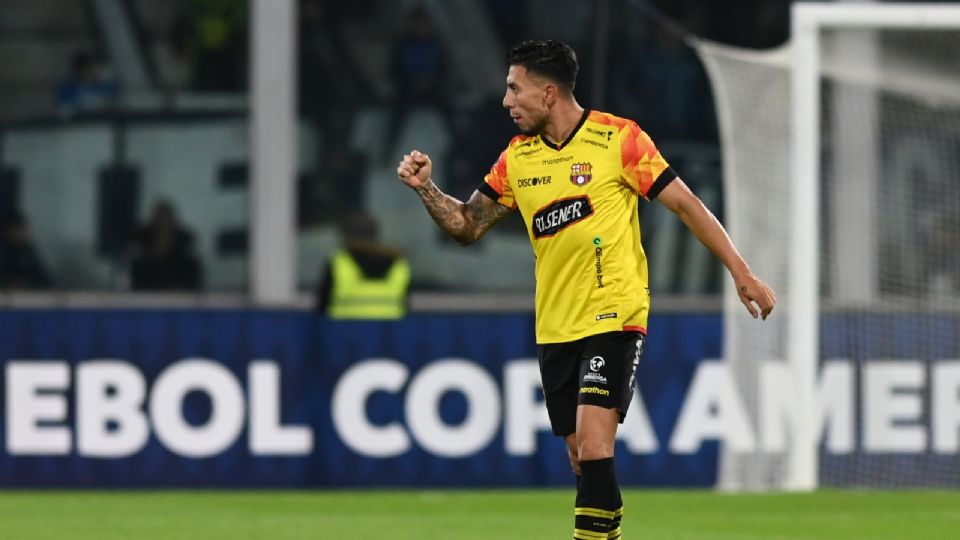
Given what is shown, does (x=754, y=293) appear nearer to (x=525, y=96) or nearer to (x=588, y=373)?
(x=588, y=373)

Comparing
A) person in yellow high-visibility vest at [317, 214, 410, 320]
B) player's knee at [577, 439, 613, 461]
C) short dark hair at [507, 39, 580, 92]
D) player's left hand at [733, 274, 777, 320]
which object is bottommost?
player's knee at [577, 439, 613, 461]

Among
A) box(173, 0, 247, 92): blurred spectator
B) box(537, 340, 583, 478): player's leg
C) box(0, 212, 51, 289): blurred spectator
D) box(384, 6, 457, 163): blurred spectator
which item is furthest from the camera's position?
box(384, 6, 457, 163): blurred spectator

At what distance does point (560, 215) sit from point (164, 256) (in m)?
10.5

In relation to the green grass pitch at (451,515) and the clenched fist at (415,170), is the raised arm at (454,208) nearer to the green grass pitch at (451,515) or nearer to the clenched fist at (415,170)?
the clenched fist at (415,170)

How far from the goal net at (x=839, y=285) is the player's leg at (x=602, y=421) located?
4.89m

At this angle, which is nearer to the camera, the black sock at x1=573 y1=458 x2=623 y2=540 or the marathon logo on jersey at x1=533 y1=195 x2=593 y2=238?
the black sock at x1=573 y1=458 x2=623 y2=540

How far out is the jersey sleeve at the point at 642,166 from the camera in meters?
6.81

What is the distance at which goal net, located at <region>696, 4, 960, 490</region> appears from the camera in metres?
11.6

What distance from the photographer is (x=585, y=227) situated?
22.5ft

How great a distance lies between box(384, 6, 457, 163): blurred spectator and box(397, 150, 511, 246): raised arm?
10.1m

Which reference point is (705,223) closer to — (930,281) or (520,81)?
(520,81)

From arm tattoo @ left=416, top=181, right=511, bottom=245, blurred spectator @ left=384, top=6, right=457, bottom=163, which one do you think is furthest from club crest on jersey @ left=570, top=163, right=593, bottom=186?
blurred spectator @ left=384, top=6, right=457, bottom=163

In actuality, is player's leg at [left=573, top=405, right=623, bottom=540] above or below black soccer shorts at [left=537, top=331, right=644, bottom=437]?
below

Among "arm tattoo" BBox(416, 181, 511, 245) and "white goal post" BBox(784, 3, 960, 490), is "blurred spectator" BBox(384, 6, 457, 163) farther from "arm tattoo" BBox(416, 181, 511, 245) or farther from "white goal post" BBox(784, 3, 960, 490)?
"arm tattoo" BBox(416, 181, 511, 245)
